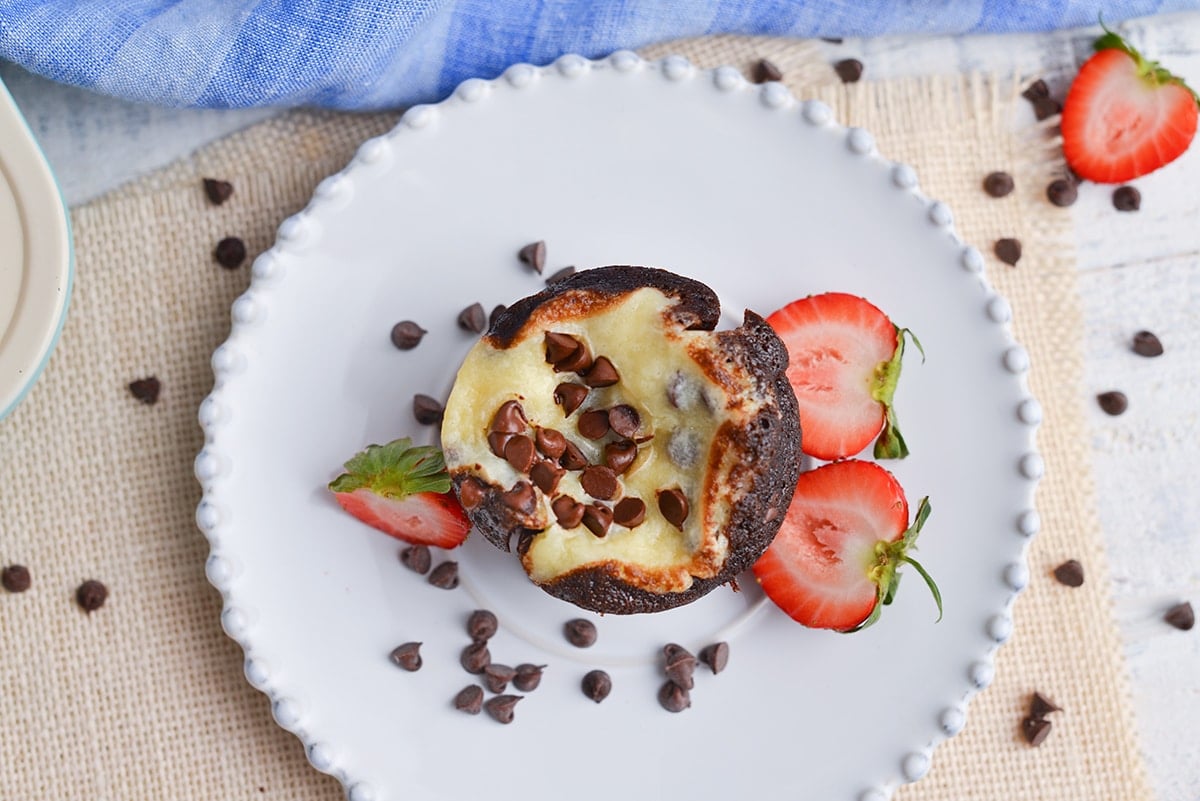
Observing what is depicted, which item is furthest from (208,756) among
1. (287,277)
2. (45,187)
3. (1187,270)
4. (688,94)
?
(1187,270)

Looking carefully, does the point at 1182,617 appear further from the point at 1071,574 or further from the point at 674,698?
the point at 674,698

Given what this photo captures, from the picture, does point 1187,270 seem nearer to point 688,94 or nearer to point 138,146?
point 688,94

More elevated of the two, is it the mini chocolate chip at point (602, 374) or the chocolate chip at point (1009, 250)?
the chocolate chip at point (1009, 250)

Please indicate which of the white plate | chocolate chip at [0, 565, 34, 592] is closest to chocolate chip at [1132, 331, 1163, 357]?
the white plate

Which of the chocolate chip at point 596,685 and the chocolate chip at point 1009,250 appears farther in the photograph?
the chocolate chip at point 1009,250

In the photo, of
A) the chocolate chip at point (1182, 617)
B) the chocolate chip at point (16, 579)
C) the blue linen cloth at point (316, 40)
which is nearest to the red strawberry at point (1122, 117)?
the blue linen cloth at point (316, 40)

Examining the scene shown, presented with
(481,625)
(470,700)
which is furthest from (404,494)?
(470,700)

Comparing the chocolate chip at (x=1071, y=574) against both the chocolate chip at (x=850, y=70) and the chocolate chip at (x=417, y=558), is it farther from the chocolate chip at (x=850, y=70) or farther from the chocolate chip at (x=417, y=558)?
the chocolate chip at (x=417, y=558)
